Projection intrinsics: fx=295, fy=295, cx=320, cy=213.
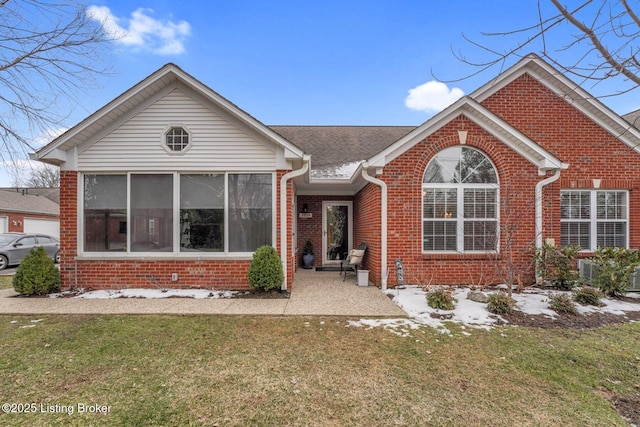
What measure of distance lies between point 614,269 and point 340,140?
9498 millimetres

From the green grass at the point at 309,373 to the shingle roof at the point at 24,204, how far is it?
2239cm

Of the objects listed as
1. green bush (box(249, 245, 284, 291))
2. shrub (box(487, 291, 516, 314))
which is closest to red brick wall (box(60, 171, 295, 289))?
green bush (box(249, 245, 284, 291))

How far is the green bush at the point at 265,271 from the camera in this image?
652 cm

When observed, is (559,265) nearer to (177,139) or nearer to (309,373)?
(309,373)

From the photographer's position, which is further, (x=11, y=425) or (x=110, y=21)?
(x=110, y=21)

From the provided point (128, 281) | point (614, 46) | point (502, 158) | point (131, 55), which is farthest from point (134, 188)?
point (502, 158)

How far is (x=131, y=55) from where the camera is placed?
7.23 meters

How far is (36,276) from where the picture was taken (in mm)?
6512

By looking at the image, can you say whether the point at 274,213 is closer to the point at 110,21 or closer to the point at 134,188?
the point at 134,188

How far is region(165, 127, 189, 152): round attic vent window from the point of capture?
7.09m

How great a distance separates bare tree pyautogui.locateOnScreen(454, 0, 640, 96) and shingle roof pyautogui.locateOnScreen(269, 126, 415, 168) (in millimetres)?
7414

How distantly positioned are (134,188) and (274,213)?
3.41m

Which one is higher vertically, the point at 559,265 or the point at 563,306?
the point at 559,265

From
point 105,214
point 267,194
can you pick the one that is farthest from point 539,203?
point 105,214
